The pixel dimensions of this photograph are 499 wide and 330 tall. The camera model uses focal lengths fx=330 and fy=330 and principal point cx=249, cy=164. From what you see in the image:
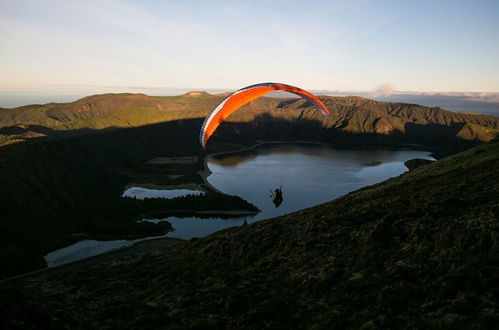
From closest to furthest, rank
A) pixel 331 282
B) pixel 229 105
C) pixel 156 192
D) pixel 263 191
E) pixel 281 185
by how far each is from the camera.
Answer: pixel 331 282, pixel 229 105, pixel 281 185, pixel 263 191, pixel 156 192

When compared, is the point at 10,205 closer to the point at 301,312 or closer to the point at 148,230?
the point at 148,230

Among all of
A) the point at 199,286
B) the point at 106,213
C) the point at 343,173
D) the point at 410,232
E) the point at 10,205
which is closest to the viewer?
the point at 410,232

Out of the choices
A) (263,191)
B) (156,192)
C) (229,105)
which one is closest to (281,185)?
(263,191)

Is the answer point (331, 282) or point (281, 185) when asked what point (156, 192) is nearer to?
point (281, 185)

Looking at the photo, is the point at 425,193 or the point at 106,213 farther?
the point at 106,213

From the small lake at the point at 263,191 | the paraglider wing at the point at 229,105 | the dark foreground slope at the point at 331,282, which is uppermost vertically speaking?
the paraglider wing at the point at 229,105

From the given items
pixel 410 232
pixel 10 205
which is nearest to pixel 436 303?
pixel 410 232

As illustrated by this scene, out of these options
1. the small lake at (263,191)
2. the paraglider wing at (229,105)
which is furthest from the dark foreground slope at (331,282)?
the small lake at (263,191)

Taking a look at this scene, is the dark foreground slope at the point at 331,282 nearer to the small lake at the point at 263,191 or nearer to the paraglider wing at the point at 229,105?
the paraglider wing at the point at 229,105
